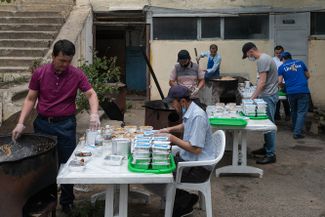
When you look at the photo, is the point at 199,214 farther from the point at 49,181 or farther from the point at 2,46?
the point at 2,46

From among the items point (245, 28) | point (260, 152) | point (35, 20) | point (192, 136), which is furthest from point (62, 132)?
point (245, 28)

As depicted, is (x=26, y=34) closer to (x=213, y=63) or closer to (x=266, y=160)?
(x=213, y=63)

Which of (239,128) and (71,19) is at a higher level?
(71,19)

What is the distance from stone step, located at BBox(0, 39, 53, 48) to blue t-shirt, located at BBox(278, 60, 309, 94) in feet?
17.1

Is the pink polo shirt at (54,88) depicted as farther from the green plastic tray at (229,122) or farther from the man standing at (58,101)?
the green plastic tray at (229,122)

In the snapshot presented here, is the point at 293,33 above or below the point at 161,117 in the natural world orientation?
above

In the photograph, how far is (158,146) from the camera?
400 cm

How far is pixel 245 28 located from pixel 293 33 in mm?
1300

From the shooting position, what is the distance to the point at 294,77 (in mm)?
9375

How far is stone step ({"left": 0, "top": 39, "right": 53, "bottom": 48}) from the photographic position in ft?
35.2

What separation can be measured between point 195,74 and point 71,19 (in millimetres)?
5437

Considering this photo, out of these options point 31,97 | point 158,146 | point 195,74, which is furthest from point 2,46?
point 158,146

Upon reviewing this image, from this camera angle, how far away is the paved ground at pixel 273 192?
5438 mm

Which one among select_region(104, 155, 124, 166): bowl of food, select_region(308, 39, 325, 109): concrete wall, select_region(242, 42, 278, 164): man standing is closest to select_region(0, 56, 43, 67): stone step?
select_region(242, 42, 278, 164): man standing
